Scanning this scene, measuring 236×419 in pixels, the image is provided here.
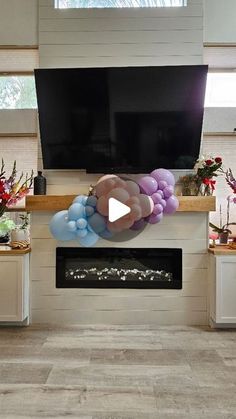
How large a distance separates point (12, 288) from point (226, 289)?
2034mm

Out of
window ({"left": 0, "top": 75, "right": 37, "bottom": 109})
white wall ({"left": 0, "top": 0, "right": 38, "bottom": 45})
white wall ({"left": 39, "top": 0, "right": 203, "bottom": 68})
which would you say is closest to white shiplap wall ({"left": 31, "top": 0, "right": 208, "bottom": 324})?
white wall ({"left": 39, "top": 0, "right": 203, "bottom": 68})

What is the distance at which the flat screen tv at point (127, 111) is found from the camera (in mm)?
3287

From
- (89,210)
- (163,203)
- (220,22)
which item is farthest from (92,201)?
(220,22)

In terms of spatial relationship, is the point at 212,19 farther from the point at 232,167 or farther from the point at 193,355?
the point at 193,355

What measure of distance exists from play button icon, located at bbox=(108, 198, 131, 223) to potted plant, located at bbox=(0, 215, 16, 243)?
4.47ft

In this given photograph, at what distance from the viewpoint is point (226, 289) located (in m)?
3.24

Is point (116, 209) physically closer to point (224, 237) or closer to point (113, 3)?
point (224, 237)

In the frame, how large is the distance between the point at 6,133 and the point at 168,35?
198 centimetres

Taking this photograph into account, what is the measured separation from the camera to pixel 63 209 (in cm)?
340

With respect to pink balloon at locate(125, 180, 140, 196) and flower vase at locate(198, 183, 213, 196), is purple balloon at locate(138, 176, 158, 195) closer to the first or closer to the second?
pink balloon at locate(125, 180, 140, 196)

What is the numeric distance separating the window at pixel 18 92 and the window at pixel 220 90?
1.87 m

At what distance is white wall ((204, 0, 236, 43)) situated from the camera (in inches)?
140

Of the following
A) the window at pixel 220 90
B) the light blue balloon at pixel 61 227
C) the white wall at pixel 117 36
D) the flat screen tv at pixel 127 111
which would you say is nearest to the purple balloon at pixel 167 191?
the flat screen tv at pixel 127 111

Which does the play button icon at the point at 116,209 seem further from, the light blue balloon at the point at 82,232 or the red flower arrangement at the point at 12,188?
the red flower arrangement at the point at 12,188
